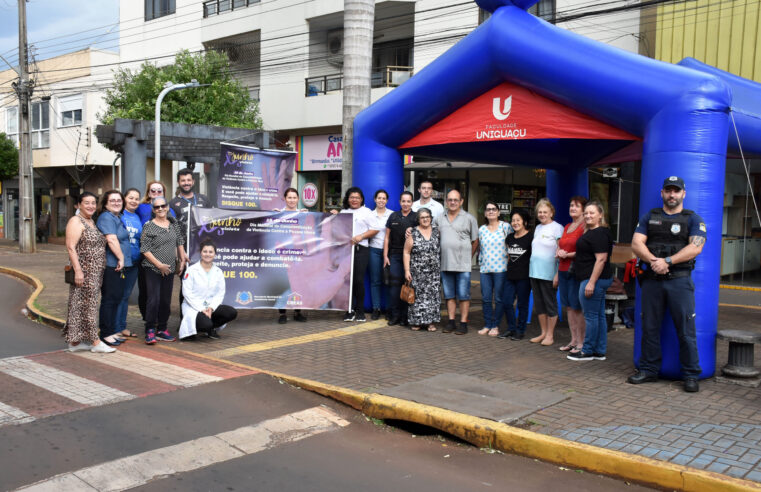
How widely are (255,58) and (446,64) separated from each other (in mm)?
18819

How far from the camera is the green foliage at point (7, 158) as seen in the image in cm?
3244

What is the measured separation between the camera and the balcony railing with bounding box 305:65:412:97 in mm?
20078

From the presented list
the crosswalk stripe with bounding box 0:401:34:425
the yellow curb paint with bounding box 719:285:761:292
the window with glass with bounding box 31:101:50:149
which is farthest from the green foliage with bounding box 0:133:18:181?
the yellow curb paint with bounding box 719:285:761:292

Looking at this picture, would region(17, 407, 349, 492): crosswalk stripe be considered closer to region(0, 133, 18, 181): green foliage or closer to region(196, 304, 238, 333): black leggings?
region(196, 304, 238, 333): black leggings

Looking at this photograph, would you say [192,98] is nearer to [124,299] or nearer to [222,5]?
[222,5]

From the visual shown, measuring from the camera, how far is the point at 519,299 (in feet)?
26.9

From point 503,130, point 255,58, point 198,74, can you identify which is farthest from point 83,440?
point 255,58

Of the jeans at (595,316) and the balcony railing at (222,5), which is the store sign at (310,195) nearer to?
the balcony railing at (222,5)

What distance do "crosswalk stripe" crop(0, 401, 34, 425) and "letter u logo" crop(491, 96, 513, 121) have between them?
613 centimetres

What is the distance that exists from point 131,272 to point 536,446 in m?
5.37

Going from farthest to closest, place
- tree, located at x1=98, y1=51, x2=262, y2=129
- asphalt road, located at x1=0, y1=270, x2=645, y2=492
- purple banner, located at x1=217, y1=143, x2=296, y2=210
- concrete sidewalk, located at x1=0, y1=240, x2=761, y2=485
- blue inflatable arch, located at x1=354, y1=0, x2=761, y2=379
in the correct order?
tree, located at x1=98, y1=51, x2=262, y2=129, purple banner, located at x1=217, y1=143, x2=296, y2=210, blue inflatable arch, located at x1=354, y1=0, x2=761, y2=379, concrete sidewalk, located at x1=0, y1=240, x2=761, y2=485, asphalt road, located at x1=0, y1=270, x2=645, y2=492

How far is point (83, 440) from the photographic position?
4.55m

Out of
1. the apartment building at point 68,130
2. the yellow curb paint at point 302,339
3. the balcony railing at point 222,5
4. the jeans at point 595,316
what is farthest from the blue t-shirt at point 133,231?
the apartment building at point 68,130

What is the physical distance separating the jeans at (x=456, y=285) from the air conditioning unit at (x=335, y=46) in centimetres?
1555
